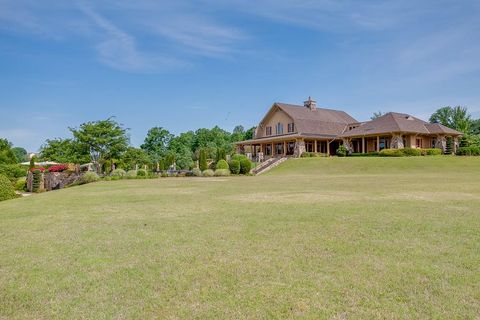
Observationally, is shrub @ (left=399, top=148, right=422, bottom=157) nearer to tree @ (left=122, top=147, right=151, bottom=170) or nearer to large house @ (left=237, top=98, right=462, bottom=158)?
large house @ (left=237, top=98, right=462, bottom=158)

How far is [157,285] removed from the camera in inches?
166

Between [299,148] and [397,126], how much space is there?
11776mm

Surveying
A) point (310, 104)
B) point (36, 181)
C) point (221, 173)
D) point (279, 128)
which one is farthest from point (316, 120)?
→ point (36, 181)

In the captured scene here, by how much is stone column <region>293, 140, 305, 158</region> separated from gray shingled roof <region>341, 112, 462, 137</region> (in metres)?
6.03

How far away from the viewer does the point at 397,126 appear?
41750 mm

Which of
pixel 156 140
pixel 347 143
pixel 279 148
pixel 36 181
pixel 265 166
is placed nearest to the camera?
pixel 36 181

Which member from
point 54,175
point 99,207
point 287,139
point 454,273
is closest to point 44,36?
point 99,207

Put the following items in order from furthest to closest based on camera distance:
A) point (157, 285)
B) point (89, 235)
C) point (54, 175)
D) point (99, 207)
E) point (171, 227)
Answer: point (54, 175), point (99, 207), point (171, 227), point (89, 235), point (157, 285)

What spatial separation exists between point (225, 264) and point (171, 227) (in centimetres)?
281

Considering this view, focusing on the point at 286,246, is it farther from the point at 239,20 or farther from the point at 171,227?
the point at 239,20

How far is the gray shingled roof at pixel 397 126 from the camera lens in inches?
1661

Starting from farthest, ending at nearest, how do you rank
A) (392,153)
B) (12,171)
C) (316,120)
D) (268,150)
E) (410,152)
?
(268,150), (316,120), (392,153), (410,152), (12,171)

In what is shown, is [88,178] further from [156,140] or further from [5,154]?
[156,140]

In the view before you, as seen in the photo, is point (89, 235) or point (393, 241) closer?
point (393, 241)
